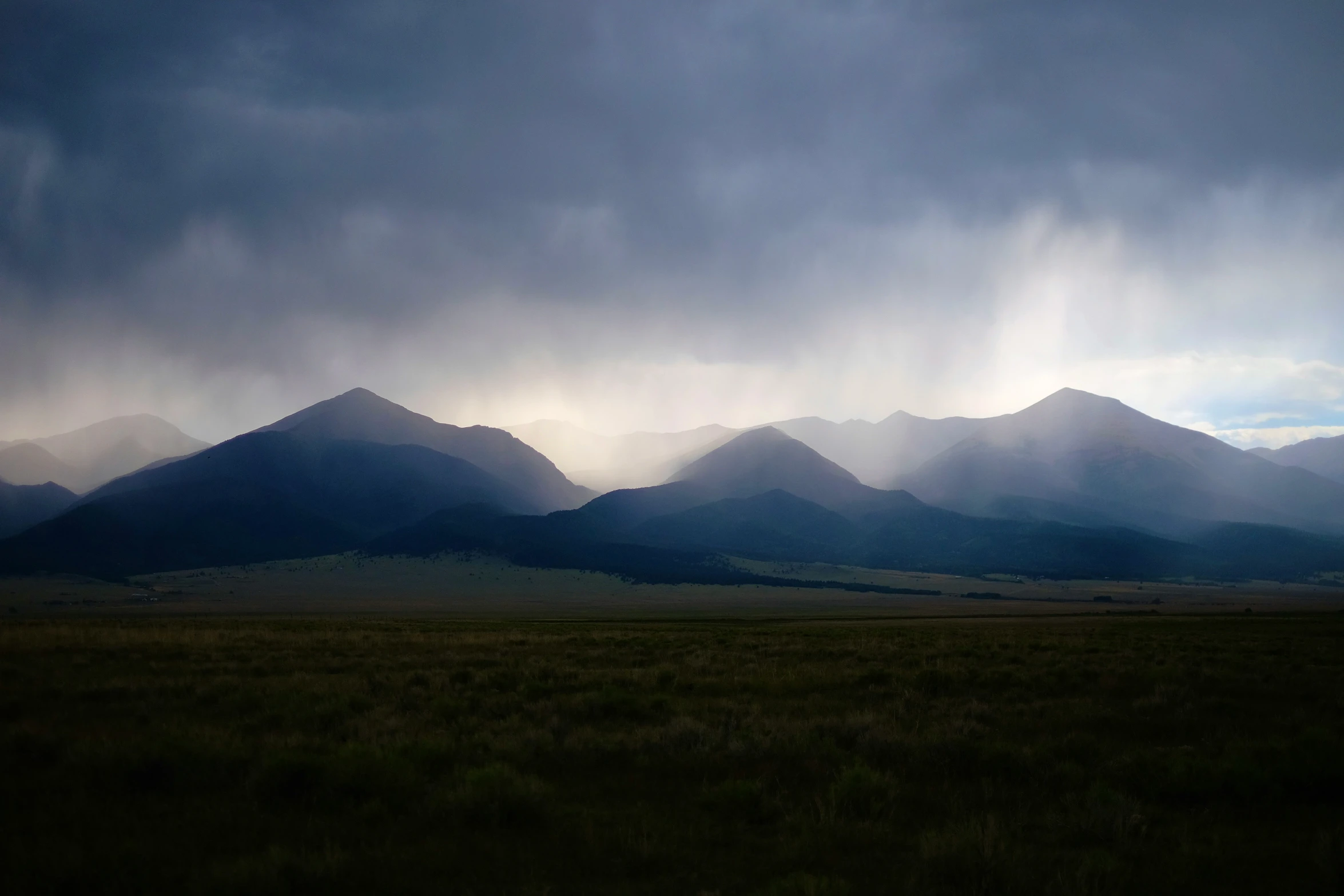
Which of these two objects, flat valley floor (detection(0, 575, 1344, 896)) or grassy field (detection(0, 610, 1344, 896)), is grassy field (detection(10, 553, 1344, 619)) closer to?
flat valley floor (detection(0, 575, 1344, 896))

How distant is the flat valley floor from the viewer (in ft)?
22.7

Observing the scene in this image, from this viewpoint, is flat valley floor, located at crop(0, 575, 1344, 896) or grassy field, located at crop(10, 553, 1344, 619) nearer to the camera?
flat valley floor, located at crop(0, 575, 1344, 896)

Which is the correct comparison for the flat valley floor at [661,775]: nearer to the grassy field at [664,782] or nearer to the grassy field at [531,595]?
the grassy field at [664,782]

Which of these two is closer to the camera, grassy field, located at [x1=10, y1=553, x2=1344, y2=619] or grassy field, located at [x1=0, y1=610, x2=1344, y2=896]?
grassy field, located at [x1=0, y1=610, x2=1344, y2=896]

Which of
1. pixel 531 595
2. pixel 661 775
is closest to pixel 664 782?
pixel 661 775

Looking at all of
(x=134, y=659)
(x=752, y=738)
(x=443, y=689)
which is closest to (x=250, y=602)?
(x=134, y=659)

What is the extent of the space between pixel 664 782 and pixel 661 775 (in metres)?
0.32

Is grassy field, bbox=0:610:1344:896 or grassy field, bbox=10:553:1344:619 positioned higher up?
grassy field, bbox=0:610:1344:896

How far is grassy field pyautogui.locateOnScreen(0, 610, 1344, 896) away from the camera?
6.89 meters

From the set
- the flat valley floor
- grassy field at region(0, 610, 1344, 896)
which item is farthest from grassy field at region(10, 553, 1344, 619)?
grassy field at region(0, 610, 1344, 896)

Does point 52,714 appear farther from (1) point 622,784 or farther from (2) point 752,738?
(2) point 752,738

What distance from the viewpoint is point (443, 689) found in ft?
55.0

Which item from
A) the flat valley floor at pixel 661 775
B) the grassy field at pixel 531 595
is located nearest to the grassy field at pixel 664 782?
the flat valley floor at pixel 661 775

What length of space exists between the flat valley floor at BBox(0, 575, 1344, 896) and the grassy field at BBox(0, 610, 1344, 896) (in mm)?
46
